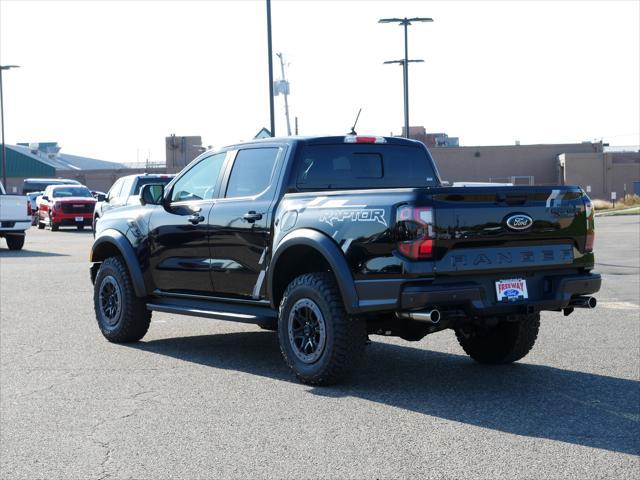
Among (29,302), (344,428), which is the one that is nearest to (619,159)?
(29,302)

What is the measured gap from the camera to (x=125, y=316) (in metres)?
10.7

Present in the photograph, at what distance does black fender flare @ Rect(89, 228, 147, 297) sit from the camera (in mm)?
10547


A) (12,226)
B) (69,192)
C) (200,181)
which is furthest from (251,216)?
(69,192)

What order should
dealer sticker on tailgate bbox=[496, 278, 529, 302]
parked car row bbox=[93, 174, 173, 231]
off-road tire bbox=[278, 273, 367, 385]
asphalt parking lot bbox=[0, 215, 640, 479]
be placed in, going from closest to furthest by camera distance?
1. asphalt parking lot bbox=[0, 215, 640, 479]
2. dealer sticker on tailgate bbox=[496, 278, 529, 302]
3. off-road tire bbox=[278, 273, 367, 385]
4. parked car row bbox=[93, 174, 173, 231]

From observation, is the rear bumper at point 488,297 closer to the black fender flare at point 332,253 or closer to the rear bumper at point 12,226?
the black fender flare at point 332,253

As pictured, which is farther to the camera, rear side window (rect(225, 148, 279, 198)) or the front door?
the front door

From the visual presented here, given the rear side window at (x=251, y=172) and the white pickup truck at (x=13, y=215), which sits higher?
the rear side window at (x=251, y=172)

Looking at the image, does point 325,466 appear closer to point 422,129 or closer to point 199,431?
point 199,431

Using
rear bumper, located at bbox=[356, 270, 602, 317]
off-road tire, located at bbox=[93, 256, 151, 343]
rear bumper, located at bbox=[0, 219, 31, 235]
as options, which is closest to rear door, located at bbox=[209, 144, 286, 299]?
off-road tire, located at bbox=[93, 256, 151, 343]

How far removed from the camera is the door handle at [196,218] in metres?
9.85

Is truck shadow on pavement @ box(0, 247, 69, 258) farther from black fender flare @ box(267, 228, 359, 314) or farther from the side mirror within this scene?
black fender flare @ box(267, 228, 359, 314)

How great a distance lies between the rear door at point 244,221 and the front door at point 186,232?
18cm

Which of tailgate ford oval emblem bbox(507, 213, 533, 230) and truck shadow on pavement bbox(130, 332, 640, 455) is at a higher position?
tailgate ford oval emblem bbox(507, 213, 533, 230)

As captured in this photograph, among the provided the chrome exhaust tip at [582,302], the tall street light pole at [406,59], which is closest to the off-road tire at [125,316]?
the chrome exhaust tip at [582,302]
